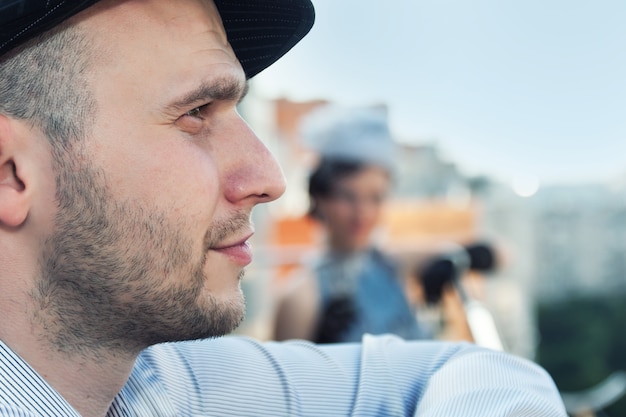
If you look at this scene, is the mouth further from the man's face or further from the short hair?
the short hair

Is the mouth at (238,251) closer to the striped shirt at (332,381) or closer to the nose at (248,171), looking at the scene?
the nose at (248,171)

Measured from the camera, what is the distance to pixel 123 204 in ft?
3.26

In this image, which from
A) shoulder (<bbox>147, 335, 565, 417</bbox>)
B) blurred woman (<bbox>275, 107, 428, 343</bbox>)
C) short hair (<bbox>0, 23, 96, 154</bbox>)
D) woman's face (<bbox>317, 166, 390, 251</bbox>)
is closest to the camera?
short hair (<bbox>0, 23, 96, 154</bbox>)

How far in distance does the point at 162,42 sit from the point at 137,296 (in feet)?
1.18

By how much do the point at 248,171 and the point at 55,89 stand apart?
0.94 feet

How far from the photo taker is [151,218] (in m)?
1.00

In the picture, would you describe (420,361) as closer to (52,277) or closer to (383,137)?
(52,277)

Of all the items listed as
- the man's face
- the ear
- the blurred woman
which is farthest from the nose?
the blurred woman

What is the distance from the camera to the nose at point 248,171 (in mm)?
1041

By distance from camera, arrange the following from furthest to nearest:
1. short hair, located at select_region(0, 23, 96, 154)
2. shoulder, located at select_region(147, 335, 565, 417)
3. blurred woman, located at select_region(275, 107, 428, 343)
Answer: blurred woman, located at select_region(275, 107, 428, 343) → shoulder, located at select_region(147, 335, 565, 417) → short hair, located at select_region(0, 23, 96, 154)

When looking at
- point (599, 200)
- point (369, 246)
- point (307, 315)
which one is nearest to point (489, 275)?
point (369, 246)

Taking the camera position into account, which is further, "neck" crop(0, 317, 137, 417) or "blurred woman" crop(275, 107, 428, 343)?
"blurred woman" crop(275, 107, 428, 343)

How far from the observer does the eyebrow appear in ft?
3.27

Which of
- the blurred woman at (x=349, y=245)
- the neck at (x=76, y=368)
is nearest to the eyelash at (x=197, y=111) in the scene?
the neck at (x=76, y=368)
